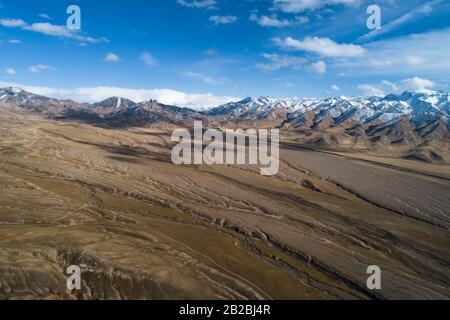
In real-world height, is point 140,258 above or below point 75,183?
below

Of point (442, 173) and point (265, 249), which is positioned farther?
point (442, 173)

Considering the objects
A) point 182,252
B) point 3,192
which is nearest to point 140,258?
point 182,252

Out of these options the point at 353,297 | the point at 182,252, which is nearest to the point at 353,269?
the point at 353,297

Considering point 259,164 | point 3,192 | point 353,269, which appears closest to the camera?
point 353,269

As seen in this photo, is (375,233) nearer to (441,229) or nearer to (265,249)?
(441,229)

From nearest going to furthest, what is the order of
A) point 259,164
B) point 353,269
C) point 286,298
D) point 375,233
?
point 286,298 < point 353,269 < point 375,233 < point 259,164

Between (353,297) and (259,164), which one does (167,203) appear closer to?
(353,297)
